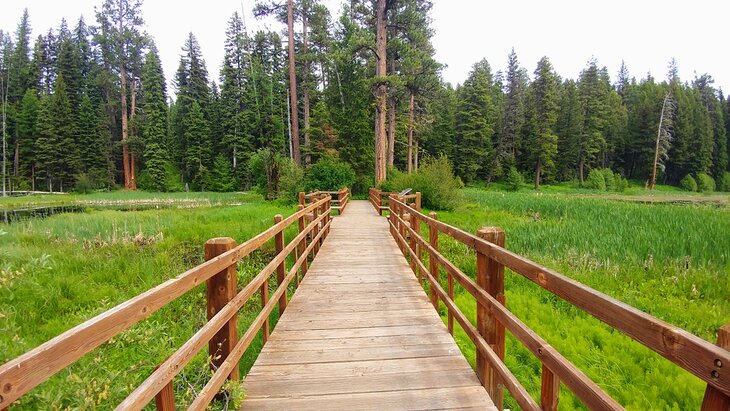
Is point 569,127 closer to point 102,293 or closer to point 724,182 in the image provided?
point 724,182

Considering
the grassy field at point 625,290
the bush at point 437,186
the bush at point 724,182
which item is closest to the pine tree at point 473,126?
the bush at point 437,186

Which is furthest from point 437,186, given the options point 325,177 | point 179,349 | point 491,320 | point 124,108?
point 124,108

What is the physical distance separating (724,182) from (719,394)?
62665 mm

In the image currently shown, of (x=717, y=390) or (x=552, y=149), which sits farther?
(x=552, y=149)

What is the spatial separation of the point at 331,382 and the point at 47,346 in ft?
6.80

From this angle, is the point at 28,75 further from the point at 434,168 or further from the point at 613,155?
the point at 613,155

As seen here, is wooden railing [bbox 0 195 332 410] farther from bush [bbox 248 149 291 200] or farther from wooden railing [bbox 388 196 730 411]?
bush [bbox 248 149 291 200]

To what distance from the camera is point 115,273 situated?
7215 millimetres

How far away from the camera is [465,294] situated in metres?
6.30

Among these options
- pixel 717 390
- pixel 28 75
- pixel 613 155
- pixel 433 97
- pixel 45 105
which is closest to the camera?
pixel 717 390

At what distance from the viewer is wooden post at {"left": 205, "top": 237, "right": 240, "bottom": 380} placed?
2.52 m

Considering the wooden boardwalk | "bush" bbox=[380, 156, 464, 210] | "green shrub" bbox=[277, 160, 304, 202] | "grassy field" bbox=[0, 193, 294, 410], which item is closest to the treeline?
"green shrub" bbox=[277, 160, 304, 202]

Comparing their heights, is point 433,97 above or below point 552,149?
above

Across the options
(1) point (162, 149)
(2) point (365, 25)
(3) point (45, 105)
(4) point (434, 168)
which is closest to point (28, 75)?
(3) point (45, 105)
